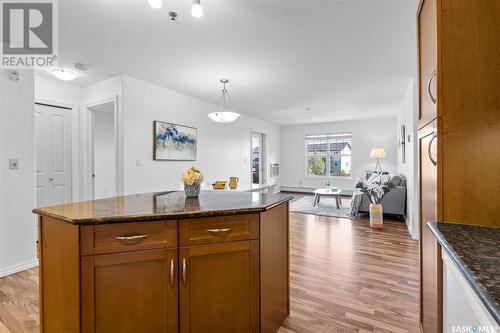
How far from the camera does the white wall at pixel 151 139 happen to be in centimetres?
367

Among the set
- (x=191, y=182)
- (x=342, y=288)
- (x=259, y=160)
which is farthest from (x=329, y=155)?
(x=191, y=182)

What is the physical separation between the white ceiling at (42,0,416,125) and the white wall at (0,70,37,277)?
0.72 meters

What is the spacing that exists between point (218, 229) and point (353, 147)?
24.5ft

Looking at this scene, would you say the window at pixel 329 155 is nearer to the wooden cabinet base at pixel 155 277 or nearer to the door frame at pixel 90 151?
the door frame at pixel 90 151

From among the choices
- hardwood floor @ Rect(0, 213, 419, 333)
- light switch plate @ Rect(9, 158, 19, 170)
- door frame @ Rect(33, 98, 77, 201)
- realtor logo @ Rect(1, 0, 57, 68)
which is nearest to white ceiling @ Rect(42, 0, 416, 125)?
realtor logo @ Rect(1, 0, 57, 68)

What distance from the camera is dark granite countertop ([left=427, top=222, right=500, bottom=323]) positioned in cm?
53

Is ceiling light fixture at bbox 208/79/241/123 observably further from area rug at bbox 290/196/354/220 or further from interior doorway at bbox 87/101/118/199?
area rug at bbox 290/196/354/220

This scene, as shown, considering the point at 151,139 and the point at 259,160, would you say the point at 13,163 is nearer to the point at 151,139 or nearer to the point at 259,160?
the point at 151,139

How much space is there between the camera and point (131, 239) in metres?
1.19

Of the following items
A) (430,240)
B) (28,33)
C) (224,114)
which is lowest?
(430,240)

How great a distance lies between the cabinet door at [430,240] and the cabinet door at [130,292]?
47.7 inches

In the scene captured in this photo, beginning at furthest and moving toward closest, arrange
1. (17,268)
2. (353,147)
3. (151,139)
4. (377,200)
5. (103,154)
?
(353,147) < (103,154) < (377,200) < (151,139) < (17,268)

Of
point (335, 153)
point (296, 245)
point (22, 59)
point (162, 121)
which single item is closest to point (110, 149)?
point (162, 121)

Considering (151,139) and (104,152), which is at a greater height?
(151,139)
